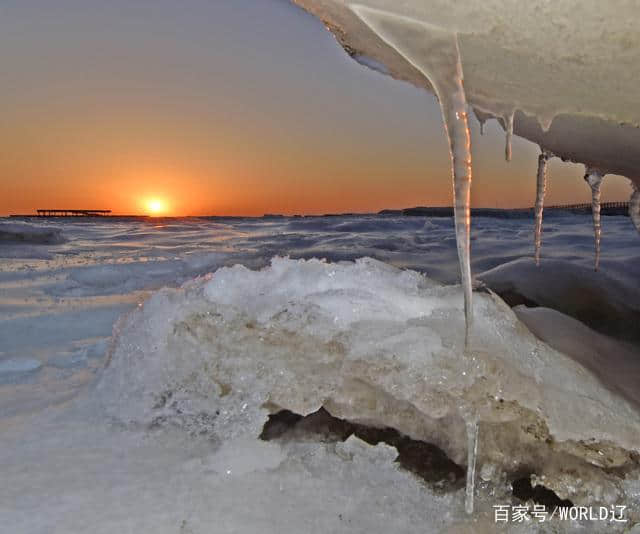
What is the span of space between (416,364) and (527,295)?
314cm

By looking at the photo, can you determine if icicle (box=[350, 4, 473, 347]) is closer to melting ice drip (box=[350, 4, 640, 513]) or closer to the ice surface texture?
melting ice drip (box=[350, 4, 640, 513])

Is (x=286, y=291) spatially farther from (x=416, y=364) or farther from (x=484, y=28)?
(x=484, y=28)

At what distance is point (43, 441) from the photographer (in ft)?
4.98

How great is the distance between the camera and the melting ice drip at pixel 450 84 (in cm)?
146

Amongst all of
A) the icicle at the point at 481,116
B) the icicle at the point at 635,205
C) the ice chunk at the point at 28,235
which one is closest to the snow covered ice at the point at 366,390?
the icicle at the point at 481,116

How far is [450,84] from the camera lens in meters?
1.56

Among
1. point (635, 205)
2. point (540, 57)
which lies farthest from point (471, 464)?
point (635, 205)

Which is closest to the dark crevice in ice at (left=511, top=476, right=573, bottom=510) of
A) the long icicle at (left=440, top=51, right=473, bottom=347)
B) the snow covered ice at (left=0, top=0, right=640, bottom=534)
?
the snow covered ice at (left=0, top=0, right=640, bottom=534)

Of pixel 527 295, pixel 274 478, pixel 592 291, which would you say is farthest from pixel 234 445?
pixel 592 291

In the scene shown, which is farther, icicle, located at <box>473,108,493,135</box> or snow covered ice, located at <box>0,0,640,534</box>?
icicle, located at <box>473,108,493,135</box>

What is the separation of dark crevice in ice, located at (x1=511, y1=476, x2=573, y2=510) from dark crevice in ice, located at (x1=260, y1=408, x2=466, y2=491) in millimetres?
157

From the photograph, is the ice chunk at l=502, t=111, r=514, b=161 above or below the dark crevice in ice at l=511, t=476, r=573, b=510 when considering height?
above

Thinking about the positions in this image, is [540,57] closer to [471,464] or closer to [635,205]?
[471,464]

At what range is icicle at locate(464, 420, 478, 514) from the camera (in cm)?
131
